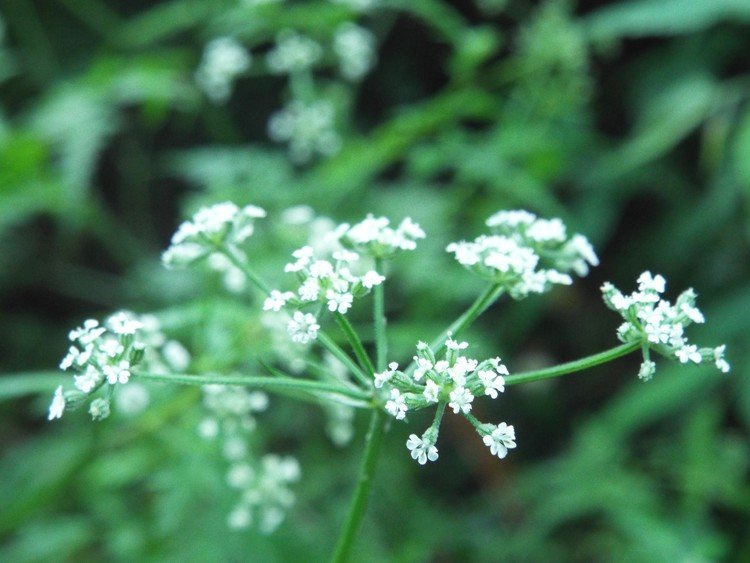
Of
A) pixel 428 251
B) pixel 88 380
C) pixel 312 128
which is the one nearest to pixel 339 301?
pixel 88 380

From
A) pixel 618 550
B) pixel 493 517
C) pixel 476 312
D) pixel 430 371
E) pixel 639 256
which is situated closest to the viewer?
pixel 430 371

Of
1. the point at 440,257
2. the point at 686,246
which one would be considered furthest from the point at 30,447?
the point at 686,246

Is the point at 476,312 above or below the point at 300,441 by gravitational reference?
below

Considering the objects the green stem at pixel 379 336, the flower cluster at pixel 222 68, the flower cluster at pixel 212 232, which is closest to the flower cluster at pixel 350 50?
the flower cluster at pixel 222 68

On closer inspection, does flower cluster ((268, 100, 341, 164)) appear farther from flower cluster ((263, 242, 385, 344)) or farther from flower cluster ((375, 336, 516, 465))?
flower cluster ((375, 336, 516, 465))

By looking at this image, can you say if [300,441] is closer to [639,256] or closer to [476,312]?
[639,256]

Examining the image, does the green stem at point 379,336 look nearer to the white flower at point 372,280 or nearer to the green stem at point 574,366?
the white flower at point 372,280

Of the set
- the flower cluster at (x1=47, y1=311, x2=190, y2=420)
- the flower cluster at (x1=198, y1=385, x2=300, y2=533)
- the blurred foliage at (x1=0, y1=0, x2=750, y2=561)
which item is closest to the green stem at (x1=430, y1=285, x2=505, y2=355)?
the flower cluster at (x1=47, y1=311, x2=190, y2=420)
